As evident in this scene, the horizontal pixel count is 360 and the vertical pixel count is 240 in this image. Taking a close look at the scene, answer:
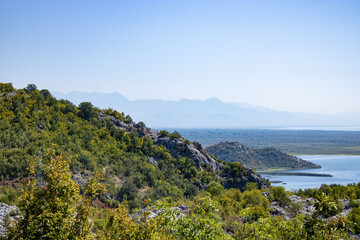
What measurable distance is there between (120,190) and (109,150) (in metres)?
12.7

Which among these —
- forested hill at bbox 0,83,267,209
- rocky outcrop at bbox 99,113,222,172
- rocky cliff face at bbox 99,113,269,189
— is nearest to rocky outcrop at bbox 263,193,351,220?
forested hill at bbox 0,83,267,209

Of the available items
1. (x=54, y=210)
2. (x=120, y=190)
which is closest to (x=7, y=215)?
(x=54, y=210)

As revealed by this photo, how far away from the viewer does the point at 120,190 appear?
146 feet

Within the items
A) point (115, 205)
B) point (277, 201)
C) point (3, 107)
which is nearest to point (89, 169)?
point (115, 205)

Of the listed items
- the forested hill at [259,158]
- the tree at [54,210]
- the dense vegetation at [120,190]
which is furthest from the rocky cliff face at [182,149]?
the forested hill at [259,158]

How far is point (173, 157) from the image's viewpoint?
65.9 meters

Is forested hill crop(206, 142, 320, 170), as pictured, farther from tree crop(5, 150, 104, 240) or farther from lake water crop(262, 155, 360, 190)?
tree crop(5, 150, 104, 240)

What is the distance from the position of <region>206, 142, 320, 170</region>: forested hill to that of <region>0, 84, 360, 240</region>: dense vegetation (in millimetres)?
78220

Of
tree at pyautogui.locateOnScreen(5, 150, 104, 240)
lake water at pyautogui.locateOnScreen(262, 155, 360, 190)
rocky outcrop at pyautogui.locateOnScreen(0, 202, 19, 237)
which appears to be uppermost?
tree at pyautogui.locateOnScreen(5, 150, 104, 240)

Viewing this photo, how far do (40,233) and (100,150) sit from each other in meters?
45.0

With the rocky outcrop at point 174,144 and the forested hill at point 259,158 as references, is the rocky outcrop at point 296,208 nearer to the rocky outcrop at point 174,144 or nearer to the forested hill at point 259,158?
the rocky outcrop at point 174,144

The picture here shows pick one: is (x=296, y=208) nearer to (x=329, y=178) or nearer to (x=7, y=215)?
(x=7, y=215)

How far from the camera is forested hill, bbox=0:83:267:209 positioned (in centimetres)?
4322

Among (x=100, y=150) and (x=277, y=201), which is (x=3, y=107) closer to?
(x=100, y=150)
